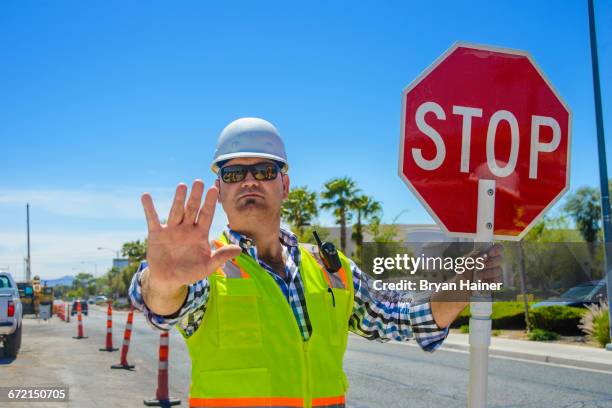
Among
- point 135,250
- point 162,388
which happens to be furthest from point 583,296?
point 135,250

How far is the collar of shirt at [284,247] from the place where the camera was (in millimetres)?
2668

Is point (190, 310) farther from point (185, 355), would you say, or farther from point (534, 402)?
point (185, 355)

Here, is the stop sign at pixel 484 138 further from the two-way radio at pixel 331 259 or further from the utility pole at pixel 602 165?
the utility pole at pixel 602 165

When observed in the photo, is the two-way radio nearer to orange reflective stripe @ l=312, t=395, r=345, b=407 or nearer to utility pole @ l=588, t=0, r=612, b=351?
orange reflective stripe @ l=312, t=395, r=345, b=407

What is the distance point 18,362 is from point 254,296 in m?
11.5

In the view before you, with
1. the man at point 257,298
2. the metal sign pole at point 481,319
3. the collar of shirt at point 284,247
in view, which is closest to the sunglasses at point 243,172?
the man at point 257,298

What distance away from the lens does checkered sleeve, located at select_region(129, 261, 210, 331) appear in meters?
2.23

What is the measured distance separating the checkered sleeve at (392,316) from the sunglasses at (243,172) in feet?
1.99

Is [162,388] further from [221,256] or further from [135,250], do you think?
[135,250]

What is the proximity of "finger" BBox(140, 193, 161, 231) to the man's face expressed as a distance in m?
0.68

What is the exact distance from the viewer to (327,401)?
2457 mm

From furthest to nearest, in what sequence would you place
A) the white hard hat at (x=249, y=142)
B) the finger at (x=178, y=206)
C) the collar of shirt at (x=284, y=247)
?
the white hard hat at (x=249, y=142)
the collar of shirt at (x=284, y=247)
the finger at (x=178, y=206)

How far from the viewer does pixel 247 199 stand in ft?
8.88

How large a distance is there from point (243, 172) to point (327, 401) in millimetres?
1005
